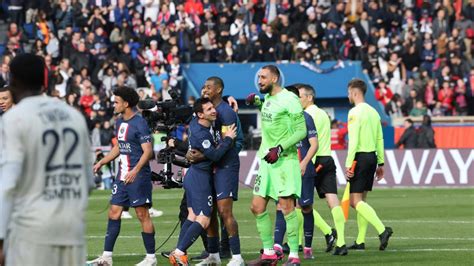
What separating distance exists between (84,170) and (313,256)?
8.57 meters

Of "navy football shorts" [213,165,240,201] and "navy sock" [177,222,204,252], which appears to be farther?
"navy football shorts" [213,165,240,201]

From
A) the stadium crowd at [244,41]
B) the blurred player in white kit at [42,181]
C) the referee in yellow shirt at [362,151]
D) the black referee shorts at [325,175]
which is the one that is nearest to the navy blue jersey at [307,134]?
the black referee shorts at [325,175]

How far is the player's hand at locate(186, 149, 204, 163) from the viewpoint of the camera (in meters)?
14.7

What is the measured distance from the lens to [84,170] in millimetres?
8422

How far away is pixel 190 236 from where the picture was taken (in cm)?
1452

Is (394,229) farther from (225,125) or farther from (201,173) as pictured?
(201,173)

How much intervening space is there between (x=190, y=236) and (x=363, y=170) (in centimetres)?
402

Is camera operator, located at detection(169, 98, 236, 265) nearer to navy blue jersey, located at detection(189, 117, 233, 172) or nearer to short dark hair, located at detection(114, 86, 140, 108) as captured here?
navy blue jersey, located at detection(189, 117, 233, 172)

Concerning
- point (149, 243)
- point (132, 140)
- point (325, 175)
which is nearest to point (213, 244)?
point (149, 243)

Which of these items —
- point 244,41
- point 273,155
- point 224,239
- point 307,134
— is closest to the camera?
point 273,155

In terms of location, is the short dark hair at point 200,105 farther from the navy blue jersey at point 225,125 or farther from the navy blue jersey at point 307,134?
the navy blue jersey at point 307,134

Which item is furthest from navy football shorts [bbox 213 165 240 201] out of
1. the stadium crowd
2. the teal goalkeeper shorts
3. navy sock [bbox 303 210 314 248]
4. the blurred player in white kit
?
the stadium crowd

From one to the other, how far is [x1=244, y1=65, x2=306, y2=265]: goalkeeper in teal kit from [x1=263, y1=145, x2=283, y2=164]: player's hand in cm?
19

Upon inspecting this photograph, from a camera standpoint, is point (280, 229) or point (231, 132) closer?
point (231, 132)
